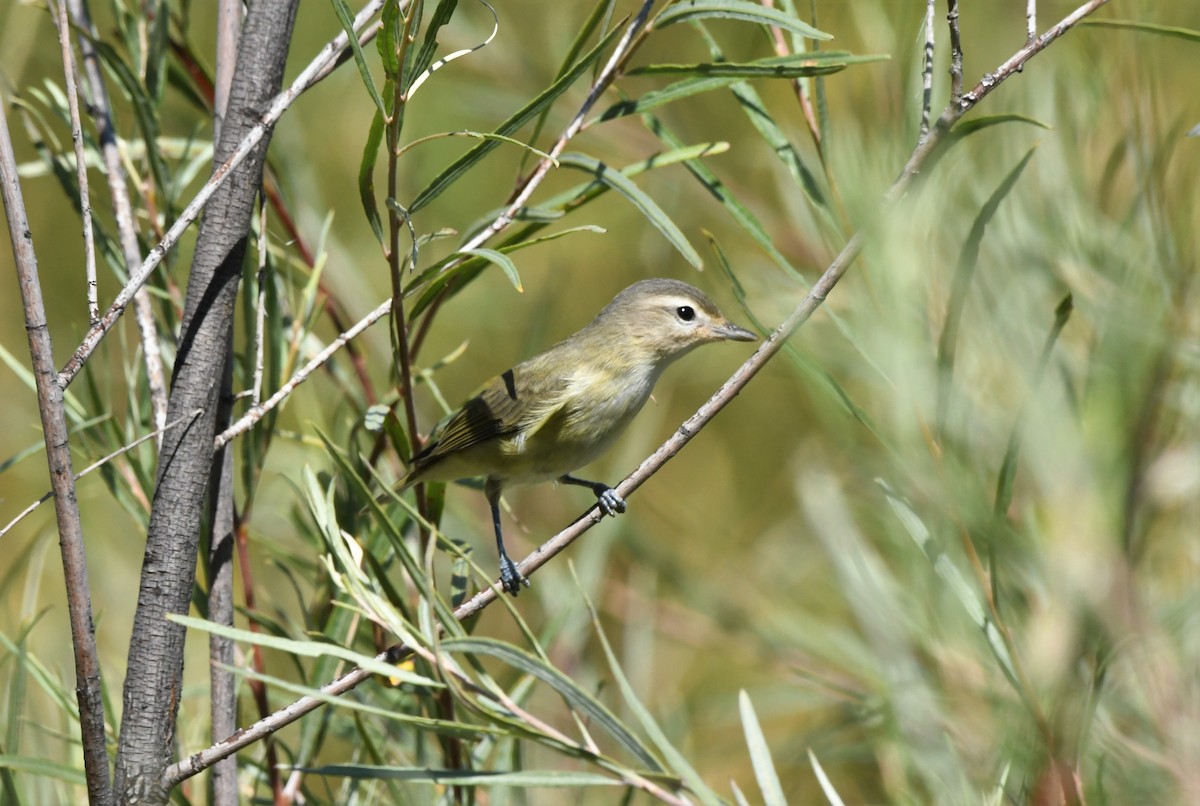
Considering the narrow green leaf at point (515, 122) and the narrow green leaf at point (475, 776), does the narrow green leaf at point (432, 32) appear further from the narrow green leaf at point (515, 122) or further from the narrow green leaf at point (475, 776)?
the narrow green leaf at point (475, 776)

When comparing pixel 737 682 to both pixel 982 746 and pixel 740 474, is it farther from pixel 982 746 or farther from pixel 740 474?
pixel 982 746

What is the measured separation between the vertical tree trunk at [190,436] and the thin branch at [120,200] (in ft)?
0.39

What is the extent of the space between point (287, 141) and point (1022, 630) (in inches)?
60.6

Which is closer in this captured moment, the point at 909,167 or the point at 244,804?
the point at 909,167

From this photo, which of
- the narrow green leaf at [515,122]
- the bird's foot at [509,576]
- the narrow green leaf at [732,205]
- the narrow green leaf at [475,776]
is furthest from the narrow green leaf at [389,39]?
the bird's foot at [509,576]

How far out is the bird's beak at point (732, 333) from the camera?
2111 millimetres

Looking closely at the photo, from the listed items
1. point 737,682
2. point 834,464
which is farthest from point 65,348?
point 834,464

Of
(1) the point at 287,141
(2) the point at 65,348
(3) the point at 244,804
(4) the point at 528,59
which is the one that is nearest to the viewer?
(3) the point at 244,804

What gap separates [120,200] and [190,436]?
13.3 inches

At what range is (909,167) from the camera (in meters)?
0.76

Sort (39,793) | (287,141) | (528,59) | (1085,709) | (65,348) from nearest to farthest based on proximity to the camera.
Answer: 1. (1085,709)
2. (39,793)
3. (287,141)
4. (528,59)
5. (65,348)

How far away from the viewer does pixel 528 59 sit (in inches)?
93.2

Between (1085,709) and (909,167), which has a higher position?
(909,167)

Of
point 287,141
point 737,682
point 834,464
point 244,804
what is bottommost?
point 737,682
